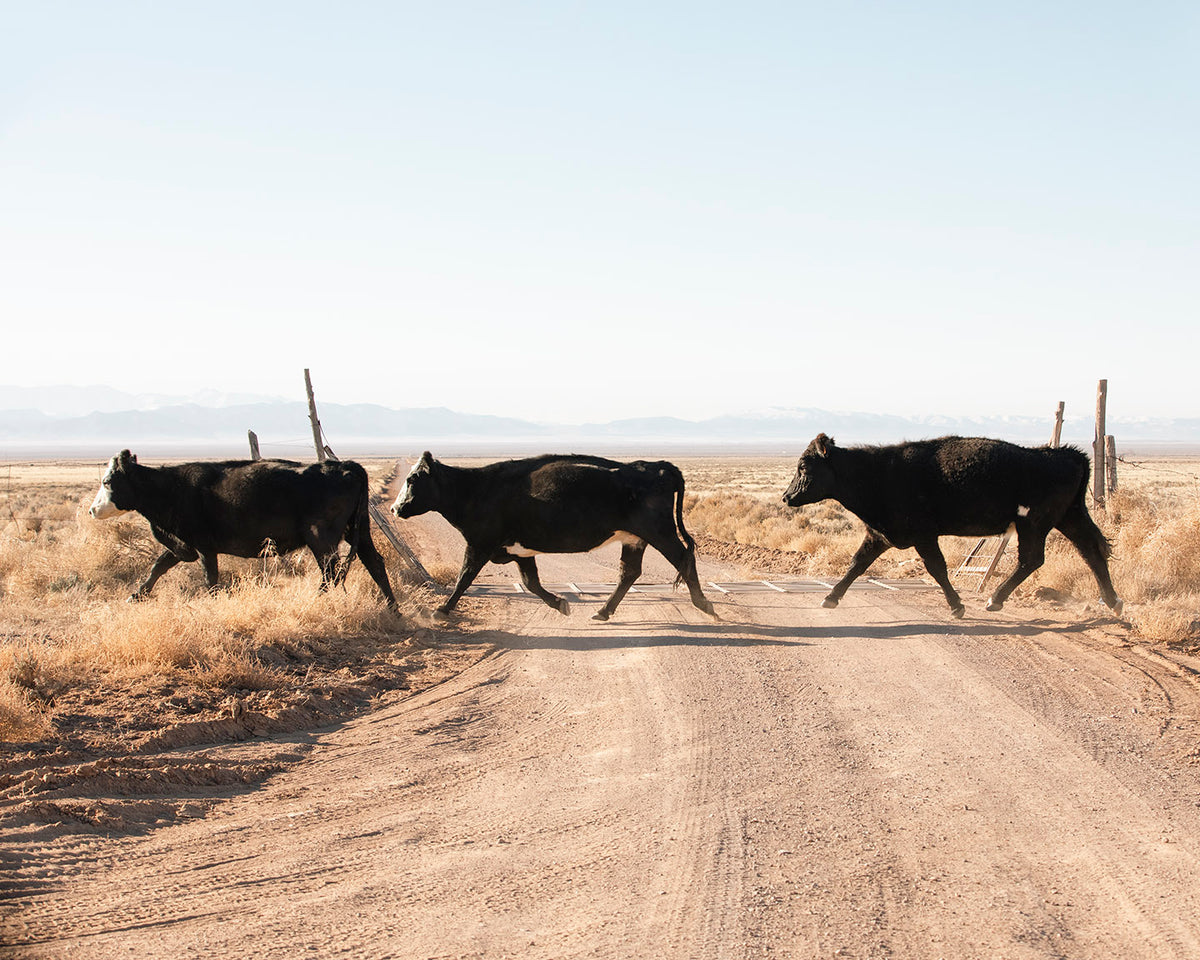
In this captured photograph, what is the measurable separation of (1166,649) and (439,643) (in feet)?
26.6

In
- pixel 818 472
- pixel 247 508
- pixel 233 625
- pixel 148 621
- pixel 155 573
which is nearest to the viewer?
pixel 148 621

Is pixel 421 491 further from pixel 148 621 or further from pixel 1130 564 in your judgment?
pixel 1130 564

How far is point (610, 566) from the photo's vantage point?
21047 millimetres

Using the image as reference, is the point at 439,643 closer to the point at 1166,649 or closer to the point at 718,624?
the point at 718,624

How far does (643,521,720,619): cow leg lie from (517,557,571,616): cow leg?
29.0 inches

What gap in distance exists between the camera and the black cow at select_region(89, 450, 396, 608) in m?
12.8

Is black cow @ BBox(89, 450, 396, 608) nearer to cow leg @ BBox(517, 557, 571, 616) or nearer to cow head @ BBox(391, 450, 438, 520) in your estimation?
cow head @ BBox(391, 450, 438, 520)

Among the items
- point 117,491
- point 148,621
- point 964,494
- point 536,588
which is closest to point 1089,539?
point 964,494

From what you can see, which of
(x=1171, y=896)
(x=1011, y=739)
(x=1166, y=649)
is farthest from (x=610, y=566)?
(x=1171, y=896)

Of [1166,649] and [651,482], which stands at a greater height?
[651,482]

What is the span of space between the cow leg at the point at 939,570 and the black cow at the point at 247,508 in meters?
7.00

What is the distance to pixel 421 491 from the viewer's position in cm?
1316

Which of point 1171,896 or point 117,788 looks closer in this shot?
point 1171,896

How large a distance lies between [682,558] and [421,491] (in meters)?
3.50
